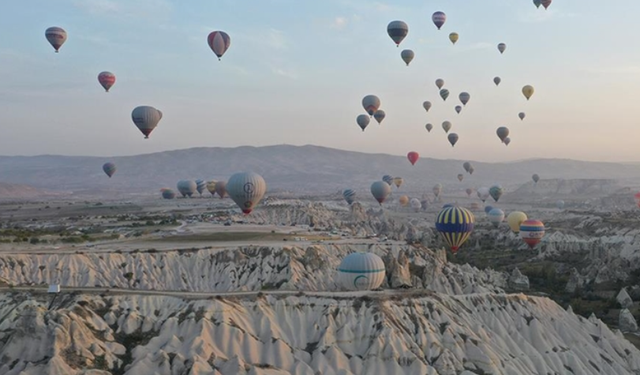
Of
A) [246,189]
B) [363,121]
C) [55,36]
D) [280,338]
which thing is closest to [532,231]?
[363,121]

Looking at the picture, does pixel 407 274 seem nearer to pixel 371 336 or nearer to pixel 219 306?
pixel 371 336

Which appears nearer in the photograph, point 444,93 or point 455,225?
point 455,225

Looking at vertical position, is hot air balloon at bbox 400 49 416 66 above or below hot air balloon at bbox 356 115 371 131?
above

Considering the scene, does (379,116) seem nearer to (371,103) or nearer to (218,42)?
(371,103)

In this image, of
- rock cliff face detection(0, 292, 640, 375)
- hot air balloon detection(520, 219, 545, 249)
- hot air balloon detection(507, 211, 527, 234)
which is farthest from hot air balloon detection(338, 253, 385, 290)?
hot air balloon detection(507, 211, 527, 234)

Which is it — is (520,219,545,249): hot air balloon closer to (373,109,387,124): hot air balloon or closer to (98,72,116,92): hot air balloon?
(373,109,387,124): hot air balloon

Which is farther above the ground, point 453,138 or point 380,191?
point 453,138

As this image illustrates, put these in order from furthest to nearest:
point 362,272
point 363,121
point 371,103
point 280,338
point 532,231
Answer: point 363,121, point 371,103, point 532,231, point 362,272, point 280,338
